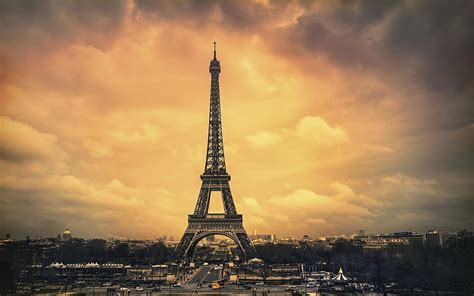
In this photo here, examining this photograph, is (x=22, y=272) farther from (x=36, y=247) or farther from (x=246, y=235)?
(x=246, y=235)

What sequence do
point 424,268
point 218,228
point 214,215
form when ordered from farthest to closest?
1. point 214,215
2. point 218,228
3. point 424,268

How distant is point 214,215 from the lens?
22.4 metres

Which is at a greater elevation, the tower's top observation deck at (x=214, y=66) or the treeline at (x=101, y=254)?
the tower's top observation deck at (x=214, y=66)

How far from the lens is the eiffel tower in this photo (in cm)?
2220

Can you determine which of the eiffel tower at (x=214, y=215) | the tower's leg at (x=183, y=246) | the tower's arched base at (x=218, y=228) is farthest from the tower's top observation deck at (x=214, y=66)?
the tower's leg at (x=183, y=246)

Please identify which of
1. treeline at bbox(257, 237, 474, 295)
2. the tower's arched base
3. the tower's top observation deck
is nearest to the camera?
treeline at bbox(257, 237, 474, 295)

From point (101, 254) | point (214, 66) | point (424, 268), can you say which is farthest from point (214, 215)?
point (424, 268)

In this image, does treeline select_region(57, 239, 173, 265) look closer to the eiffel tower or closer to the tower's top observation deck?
the eiffel tower

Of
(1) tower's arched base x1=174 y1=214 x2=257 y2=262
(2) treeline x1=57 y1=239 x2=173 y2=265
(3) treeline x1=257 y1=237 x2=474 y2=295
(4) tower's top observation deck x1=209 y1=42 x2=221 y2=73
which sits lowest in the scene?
(3) treeline x1=257 y1=237 x2=474 y2=295

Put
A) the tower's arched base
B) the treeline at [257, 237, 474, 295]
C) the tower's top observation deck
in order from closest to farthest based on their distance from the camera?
the treeline at [257, 237, 474, 295] < the tower's top observation deck < the tower's arched base

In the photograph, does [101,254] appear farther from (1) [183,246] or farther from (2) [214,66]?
(2) [214,66]

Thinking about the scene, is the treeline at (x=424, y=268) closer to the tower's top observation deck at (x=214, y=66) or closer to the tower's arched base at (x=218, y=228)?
the tower's arched base at (x=218, y=228)

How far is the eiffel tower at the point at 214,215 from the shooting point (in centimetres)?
2220

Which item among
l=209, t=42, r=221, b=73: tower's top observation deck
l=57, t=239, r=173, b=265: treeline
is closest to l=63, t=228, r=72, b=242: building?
l=57, t=239, r=173, b=265: treeline
